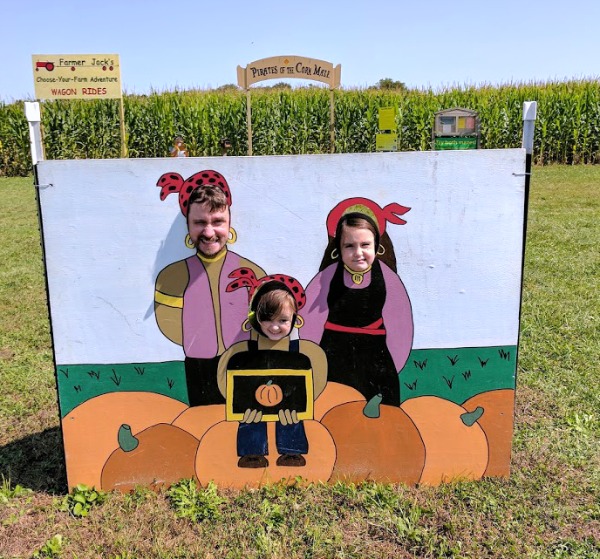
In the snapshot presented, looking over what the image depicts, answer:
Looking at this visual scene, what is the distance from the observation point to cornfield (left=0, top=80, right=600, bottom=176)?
18.4 m

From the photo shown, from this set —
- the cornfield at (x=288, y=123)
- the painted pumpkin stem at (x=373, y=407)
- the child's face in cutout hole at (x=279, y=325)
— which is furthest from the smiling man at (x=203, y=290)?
the cornfield at (x=288, y=123)

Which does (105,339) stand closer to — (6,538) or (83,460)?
(83,460)

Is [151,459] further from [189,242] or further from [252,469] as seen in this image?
[189,242]

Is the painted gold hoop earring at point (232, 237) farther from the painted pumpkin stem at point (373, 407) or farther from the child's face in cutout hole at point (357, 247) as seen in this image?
the painted pumpkin stem at point (373, 407)

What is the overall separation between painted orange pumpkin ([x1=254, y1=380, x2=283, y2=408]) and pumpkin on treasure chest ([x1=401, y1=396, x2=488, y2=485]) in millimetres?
637

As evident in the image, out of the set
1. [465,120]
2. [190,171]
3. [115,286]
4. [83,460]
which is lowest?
[83,460]

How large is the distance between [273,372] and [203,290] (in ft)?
1.78

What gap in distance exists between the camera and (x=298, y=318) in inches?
115

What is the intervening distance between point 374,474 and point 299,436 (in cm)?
45

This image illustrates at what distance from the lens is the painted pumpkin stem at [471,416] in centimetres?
305

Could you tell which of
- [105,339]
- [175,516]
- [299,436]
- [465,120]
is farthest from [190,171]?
[465,120]

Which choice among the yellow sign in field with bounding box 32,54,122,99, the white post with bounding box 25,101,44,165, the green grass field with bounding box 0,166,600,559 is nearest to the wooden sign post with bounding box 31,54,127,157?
the yellow sign in field with bounding box 32,54,122,99

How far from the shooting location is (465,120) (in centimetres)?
1182

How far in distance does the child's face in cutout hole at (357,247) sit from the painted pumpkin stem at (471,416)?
95 cm
